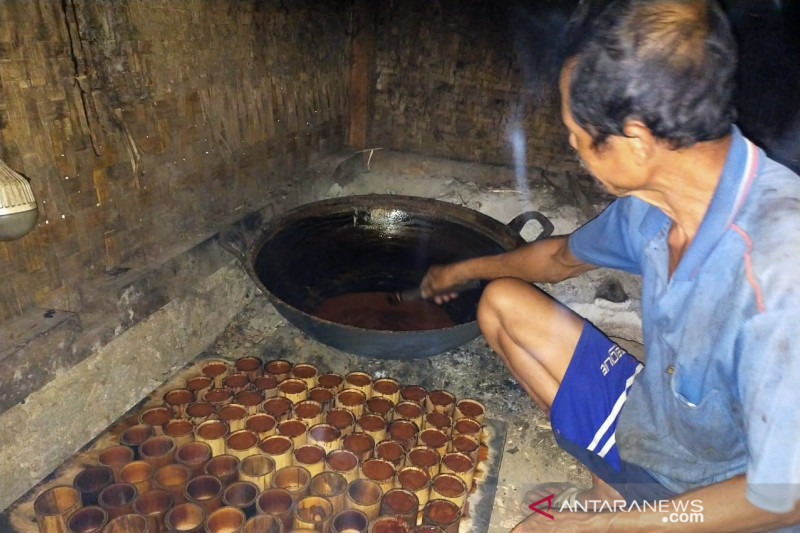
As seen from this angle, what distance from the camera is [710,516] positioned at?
3.84 ft

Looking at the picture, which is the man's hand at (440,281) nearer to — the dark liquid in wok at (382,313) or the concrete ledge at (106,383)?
the dark liquid in wok at (382,313)

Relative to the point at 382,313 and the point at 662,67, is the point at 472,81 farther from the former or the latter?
the point at 662,67

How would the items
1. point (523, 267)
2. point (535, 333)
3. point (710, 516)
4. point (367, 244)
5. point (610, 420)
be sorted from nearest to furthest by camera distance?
point (710, 516) < point (610, 420) < point (535, 333) < point (523, 267) < point (367, 244)

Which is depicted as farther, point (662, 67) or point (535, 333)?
point (535, 333)

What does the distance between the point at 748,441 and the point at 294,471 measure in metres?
1.26

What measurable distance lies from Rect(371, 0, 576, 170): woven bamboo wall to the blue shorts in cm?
198

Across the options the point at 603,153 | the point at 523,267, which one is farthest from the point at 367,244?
the point at 603,153

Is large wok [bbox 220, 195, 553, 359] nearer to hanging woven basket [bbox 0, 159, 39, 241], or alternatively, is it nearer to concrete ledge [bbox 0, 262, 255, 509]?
concrete ledge [bbox 0, 262, 255, 509]

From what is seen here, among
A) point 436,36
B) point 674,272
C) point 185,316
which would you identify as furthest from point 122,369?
point 436,36

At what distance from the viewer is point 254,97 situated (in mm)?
2732

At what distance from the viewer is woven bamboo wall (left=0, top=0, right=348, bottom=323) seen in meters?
1.72

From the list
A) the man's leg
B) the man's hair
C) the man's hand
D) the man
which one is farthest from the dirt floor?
the man's hair

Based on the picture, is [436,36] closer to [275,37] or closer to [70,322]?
[275,37]

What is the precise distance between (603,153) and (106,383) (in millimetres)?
1894
